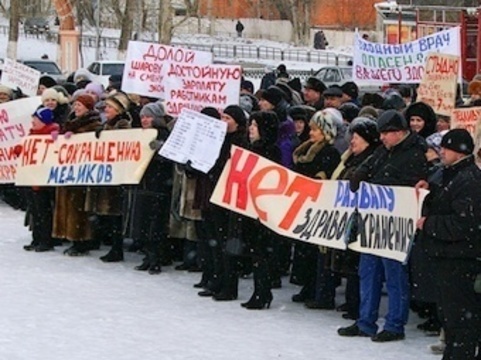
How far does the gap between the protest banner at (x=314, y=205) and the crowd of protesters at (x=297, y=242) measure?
0.38 feet

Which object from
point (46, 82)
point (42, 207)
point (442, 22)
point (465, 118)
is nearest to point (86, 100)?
point (42, 207)

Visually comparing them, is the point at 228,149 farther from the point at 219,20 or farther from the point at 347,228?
the point at 219,20

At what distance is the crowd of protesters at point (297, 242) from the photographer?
27.2 ft

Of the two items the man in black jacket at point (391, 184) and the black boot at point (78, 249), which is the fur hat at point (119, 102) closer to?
the black boot at point (78, 249)

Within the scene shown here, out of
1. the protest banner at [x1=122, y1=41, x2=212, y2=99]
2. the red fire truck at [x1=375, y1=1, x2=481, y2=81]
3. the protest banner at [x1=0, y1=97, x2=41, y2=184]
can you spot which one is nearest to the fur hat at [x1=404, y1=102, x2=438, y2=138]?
the protest banner at [x1=122, y1=41, x2=212, y2=99]

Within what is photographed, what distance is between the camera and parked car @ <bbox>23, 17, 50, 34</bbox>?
67.6 metres

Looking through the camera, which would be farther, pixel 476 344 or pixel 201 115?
pixel 201 115

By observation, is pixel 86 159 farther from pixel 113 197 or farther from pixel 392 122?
pixel 392 122

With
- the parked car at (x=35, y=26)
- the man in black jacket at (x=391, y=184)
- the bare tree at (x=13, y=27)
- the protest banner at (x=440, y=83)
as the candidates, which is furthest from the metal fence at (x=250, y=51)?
the man in black jacket at (x=391, y=184)

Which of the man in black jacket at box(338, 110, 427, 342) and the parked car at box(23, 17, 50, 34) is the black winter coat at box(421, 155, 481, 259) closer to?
the man in black jacket at box(338, 110, 427, 342)

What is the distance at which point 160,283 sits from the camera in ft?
40.5

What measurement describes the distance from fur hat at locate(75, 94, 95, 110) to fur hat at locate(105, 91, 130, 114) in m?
0.24

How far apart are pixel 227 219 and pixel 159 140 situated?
5.12 ft

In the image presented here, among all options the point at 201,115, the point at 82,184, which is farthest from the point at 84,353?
Result: the point at 82,184
